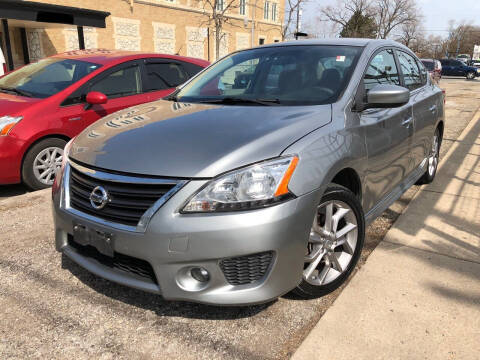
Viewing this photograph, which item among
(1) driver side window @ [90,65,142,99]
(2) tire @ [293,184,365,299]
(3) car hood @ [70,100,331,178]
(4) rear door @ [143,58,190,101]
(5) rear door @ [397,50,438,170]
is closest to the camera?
(3) car hood @ [70,100,331,178]

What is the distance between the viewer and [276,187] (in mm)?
1997

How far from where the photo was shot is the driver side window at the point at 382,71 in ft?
9.86

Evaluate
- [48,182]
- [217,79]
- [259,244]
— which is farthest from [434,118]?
[48,182]

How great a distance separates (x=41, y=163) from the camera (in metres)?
4.65

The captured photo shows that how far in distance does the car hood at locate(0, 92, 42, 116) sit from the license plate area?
2896mm

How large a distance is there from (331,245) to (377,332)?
1.80 ft

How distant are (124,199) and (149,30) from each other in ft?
105

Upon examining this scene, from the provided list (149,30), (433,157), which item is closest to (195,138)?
(433,157)

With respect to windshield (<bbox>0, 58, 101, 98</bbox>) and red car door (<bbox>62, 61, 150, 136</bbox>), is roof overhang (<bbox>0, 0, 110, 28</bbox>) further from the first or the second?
red car door (<bbox>62, 61, 150, 136</bbox>)

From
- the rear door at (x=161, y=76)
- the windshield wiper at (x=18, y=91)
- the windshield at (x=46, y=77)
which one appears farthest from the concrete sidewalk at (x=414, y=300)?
the windshield wiper at (x=18, y=91)

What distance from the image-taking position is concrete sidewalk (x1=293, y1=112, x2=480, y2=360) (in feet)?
6.84

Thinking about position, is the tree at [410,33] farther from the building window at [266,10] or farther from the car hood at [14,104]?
the car hood at [14,104]

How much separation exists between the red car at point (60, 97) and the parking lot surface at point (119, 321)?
1.79 meters

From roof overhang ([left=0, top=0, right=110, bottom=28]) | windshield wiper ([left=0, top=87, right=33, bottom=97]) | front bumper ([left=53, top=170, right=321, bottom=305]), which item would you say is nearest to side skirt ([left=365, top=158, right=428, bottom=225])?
front bumper ([left=53, top=170, right=321, bottom=305])
